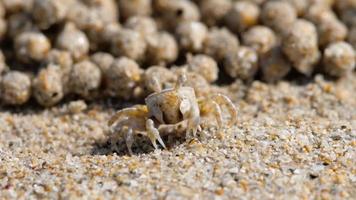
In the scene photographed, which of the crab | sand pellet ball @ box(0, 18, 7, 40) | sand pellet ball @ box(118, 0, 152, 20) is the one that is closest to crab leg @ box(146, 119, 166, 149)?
the crab

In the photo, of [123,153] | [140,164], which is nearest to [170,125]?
[123,153]

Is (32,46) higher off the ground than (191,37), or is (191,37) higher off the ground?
(191,37)

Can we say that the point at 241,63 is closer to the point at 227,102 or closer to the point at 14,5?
the point at 227,102

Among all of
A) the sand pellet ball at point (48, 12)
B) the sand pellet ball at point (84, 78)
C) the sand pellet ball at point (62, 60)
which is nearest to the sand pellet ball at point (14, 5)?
the sand pellet ball at point (48, 12)

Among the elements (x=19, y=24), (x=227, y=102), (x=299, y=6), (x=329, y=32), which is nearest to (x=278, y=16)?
(x=299, y=6)

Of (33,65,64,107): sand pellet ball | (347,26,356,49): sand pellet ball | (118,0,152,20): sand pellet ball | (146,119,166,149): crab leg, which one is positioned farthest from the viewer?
(118,0,152,20): sand pellet ball

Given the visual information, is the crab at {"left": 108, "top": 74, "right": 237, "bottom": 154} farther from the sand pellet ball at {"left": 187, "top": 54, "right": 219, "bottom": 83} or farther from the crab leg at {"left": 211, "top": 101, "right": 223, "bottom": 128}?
the sand pellet ball at {"left": 187, "top": 54, "right": 219, "bottom": 83}

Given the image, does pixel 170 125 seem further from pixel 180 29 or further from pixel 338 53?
pixel 338 53
